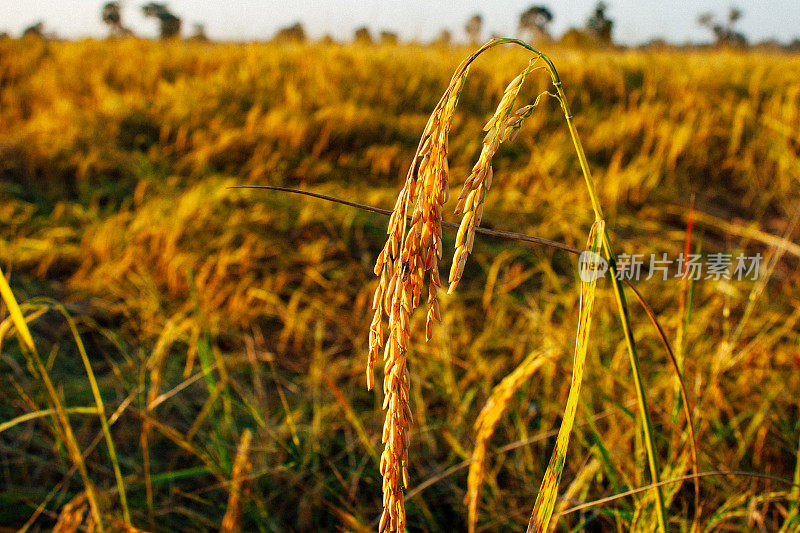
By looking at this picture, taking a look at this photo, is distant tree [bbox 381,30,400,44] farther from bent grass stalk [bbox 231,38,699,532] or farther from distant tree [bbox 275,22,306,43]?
bent grass stalk [bbox 231,38,699,532]

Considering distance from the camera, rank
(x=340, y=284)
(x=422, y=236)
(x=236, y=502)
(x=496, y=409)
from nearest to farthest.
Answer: (x=422, y=236), (x=496, y=409), (x=236, y=502), (x=340, y=284)

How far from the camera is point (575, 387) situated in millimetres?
549

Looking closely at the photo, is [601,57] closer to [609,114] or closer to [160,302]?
[609,114]

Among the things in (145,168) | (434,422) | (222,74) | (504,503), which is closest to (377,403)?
(434,422)

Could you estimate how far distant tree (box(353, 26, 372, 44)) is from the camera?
19.3 ft

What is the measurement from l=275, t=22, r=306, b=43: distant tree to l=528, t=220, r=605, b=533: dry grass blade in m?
5.56

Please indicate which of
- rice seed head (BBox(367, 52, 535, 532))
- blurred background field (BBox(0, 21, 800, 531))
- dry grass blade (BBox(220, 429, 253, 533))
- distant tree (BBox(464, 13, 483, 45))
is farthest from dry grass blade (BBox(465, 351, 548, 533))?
distant tree (BBox(464, 13, 483, 45))

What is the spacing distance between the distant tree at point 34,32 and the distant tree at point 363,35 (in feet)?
10.1

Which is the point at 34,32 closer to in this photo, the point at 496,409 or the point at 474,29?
the point at 474,29

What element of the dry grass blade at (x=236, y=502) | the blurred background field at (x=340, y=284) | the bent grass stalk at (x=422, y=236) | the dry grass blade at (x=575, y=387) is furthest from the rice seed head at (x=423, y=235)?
the dry grass blade at (x=236, y=502)

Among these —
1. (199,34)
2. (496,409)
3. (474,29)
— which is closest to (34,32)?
(199,34)

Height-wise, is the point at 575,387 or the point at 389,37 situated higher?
the point at 389,37

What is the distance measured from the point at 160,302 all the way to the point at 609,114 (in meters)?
3.11

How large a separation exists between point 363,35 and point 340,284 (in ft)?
14.5
